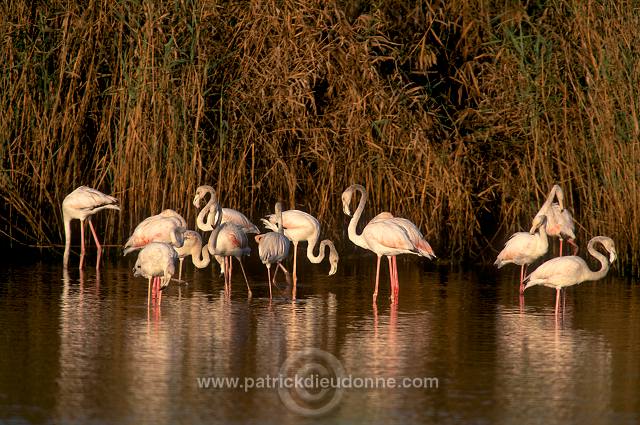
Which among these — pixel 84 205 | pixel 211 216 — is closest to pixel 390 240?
pixel 211 216

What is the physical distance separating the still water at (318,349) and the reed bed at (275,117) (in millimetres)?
1528

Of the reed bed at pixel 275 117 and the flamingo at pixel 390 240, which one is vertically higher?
the reed bed at pixel 275 117

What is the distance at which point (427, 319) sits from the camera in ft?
32.5

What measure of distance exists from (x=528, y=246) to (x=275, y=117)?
165 inches

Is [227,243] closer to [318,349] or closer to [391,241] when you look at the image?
[391,241]

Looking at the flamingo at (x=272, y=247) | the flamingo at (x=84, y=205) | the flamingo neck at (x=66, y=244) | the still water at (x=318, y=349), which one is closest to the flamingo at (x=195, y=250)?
the still water at (x=318, y=349)

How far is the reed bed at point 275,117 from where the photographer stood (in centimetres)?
1340

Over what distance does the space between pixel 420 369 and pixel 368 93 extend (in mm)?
6626

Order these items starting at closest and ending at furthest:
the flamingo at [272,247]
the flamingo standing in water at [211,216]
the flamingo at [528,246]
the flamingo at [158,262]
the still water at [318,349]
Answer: the still water at [318,349]
the flamingo at [158,262]
the flamingo at [272,247]
the flamingo at [528,246]
the flamingo standing in water at [211,216]

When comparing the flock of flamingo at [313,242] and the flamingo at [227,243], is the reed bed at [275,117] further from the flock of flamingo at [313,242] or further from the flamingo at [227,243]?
the flamingo at [227,243]

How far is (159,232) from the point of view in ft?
36.6

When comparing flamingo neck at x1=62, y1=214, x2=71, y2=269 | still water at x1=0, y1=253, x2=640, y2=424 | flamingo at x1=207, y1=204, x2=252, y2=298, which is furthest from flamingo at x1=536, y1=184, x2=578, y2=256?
flamingo neck at x1=62, y1=214, x2=71, y2=269

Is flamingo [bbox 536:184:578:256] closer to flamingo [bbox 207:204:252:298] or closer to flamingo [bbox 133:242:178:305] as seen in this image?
flamingo [bbox 207:204:252:298]

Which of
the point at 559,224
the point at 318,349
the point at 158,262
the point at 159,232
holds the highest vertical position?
the point at 559,224
